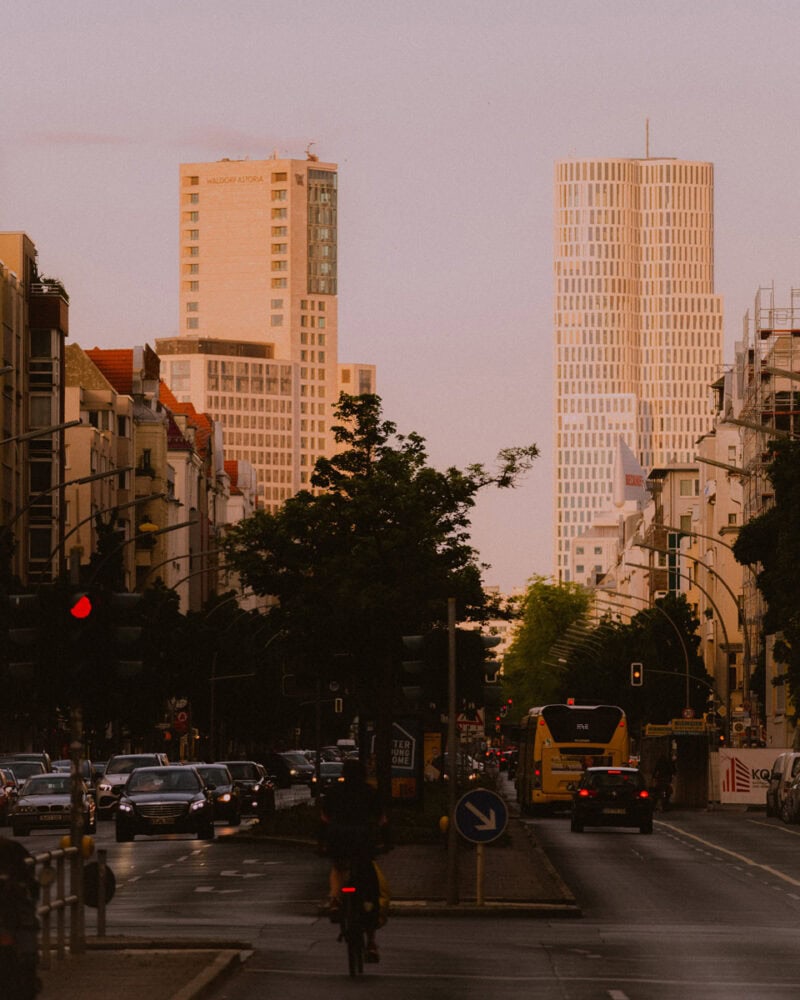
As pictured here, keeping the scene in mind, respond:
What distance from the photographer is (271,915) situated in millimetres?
25188

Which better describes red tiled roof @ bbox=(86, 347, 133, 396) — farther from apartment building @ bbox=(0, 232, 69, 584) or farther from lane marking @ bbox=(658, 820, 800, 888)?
lane marking @ bbox=(658, 820, 800, 888)

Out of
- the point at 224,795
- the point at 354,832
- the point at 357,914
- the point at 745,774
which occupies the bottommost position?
the point at 745,774

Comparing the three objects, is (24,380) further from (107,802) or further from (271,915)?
(271,915)

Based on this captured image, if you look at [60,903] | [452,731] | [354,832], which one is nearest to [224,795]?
[452,731]

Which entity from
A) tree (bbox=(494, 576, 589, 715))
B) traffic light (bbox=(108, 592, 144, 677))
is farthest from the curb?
tree (bbox=(494, 576, 589, 715))

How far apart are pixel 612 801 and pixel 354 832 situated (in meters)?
34.8

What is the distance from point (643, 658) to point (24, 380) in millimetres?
36002

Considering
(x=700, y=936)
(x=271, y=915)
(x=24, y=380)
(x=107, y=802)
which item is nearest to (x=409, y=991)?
(x=700, y=936)

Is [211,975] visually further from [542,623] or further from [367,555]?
[542,623]

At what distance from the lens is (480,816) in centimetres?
2439

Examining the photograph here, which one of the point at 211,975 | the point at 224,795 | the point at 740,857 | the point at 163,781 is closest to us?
the point at 211,975

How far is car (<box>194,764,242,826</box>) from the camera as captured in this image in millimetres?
54156

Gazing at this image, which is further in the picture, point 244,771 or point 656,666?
point 656,666

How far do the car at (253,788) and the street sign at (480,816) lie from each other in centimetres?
3468
